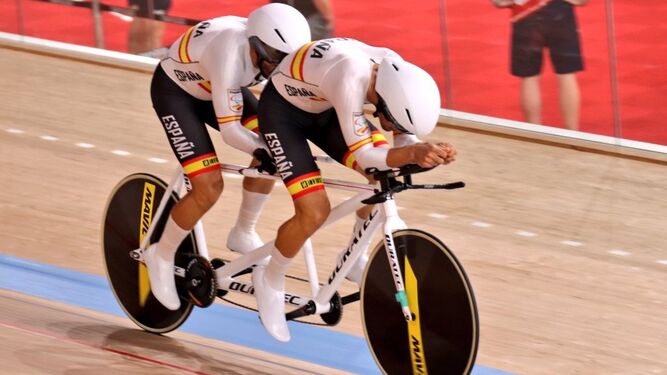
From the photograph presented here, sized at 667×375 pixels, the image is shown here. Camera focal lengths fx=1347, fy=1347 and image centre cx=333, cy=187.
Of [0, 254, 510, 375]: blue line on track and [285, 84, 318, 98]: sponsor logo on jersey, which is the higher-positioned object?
[285, 84, 318, 98]: sponsor logo on jersey

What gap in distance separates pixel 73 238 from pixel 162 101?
173 cm

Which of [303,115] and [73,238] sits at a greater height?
[303,115]

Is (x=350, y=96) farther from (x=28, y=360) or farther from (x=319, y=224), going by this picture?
(x=28, y=360)

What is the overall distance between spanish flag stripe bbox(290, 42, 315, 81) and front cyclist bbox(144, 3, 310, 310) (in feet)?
0.28

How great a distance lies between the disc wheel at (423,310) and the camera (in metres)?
4.23

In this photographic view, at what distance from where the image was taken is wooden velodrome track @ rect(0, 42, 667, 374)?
197 inches

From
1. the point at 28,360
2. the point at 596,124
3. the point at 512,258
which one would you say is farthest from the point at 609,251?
the point at 28,360

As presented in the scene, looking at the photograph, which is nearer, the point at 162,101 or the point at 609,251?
the point at 162,101

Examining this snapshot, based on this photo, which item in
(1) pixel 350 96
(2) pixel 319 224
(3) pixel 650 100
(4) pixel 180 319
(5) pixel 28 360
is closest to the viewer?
(1) pixel 350 96

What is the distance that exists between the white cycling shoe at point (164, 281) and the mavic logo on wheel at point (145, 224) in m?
0.14

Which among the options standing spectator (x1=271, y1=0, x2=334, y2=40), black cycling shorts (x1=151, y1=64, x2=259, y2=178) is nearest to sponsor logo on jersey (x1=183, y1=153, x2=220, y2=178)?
black cycling shorts (x1=151, y1=64, x2=259, y2=178)

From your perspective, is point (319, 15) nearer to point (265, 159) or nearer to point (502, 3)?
point (502, 3)

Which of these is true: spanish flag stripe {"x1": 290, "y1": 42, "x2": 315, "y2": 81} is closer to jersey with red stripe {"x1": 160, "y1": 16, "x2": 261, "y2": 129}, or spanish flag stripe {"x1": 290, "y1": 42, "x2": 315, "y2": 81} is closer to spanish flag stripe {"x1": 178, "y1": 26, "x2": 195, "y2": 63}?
jersey with red stripe {"x1": 160, "y1": 16, "x2": 261, "y2": 129}

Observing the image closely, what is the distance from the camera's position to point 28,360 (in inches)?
187
